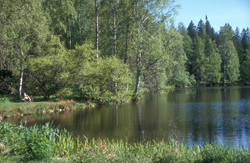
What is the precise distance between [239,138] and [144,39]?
1735 cm

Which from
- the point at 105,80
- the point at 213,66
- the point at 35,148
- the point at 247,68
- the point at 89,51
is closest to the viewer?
the point at 35,148

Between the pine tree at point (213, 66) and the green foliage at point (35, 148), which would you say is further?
the pine tree at point (213, 66)

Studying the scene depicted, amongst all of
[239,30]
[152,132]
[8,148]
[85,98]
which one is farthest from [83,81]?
[239,30]

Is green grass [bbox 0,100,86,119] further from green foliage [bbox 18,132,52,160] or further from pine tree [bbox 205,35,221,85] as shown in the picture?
pine tree [bbox 205,35,221,85]

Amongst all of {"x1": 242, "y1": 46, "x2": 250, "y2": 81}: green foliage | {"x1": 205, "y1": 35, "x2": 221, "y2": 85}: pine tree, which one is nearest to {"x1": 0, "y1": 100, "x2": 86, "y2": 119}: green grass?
{"x1": 205, "y1": 35, "x2": 221, "y2": 85}: pine tree

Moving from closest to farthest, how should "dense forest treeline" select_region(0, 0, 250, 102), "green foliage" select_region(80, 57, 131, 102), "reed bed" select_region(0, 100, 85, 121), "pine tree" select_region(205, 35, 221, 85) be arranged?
"reed bed" select_region(0, 100, 85, 121)
"dense forest treeline" select_region(0, 0, 250, 102)
"green foliage" select_region(80, 57, 131, 102)
"pine tree" select_region(205, 35, 221, 85)

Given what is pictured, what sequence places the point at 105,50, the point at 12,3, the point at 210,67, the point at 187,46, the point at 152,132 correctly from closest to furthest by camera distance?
1. the point at 152,132
2. the point at 12,3
3. the point at 105,50
4. the point at 210,67
5. the point at 187,46

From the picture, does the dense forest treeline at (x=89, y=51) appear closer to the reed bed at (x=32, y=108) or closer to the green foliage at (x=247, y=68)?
the reed bed at (x=32, y=108)

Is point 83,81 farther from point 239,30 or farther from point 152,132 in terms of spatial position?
point 239,30

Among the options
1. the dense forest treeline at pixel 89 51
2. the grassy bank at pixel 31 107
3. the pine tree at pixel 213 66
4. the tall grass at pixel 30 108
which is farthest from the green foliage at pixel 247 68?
the tall grass at pixel 30 108

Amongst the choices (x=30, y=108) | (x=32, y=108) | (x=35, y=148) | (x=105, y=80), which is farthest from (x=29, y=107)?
(x=35, y=148)

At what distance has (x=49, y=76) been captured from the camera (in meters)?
22.0

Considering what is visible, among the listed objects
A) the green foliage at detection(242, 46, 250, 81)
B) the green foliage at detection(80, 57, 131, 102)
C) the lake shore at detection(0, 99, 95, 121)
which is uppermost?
the green foliage at detection(242, 46, 250, 81)

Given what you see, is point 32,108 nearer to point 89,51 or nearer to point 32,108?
point 32,108
